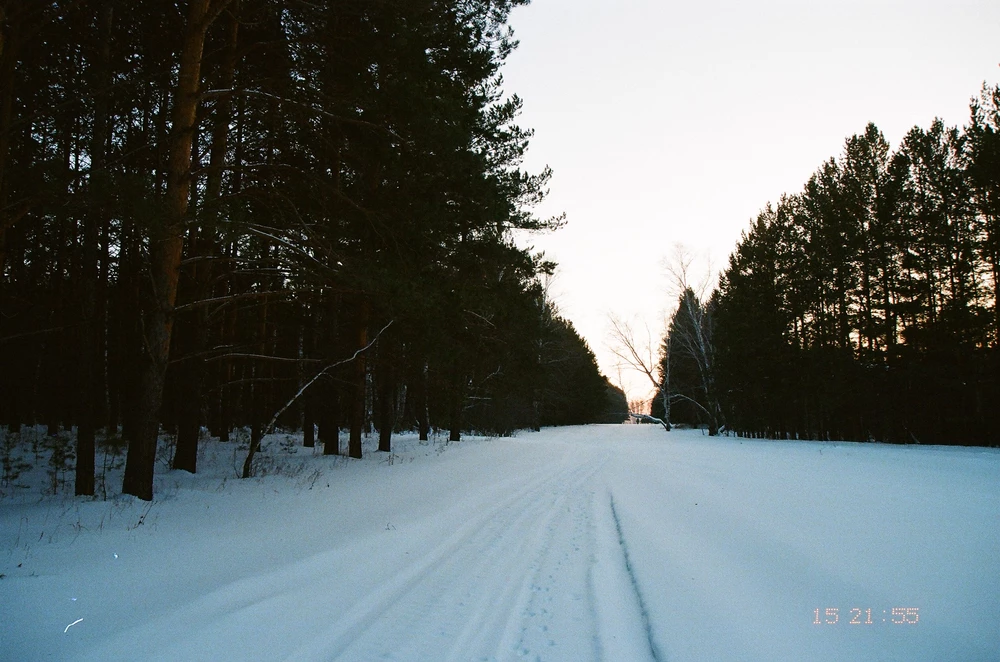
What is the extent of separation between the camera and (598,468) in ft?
42.7

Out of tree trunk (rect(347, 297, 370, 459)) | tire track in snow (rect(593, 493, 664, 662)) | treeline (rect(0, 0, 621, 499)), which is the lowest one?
tire track in snow (rect(593, 493, 664, 662))

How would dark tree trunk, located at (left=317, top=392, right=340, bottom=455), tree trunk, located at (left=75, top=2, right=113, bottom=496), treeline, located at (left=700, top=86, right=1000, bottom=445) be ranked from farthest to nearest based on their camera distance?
1. treeline, located at (left=700, top=86, right=1000, bottom=445)
2. dark tree trunk, located at (left=317, top=392, right=340, bottom=455)
3. tree trunk, located at (left=75, top=2, right=113, bottom=496)

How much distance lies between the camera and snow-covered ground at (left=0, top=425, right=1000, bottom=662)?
296cm

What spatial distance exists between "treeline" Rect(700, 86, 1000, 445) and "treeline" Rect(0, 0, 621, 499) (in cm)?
1817

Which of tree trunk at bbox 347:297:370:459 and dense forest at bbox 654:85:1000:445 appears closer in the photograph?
tree trunk at bbox 347:297:370:459

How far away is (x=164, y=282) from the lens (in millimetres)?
6645

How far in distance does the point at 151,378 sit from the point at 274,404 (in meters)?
9.69

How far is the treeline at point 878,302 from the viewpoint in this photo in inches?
703

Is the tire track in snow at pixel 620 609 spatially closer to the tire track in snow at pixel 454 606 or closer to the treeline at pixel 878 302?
the tire track in snow at pixel 454 606

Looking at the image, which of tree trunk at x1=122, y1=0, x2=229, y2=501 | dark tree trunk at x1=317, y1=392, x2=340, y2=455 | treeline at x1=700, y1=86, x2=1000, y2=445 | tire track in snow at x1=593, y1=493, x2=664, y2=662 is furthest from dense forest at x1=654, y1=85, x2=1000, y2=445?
tree trunk at x1=122, y1=0, x2=229, y2=501

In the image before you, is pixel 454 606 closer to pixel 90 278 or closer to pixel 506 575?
pixel 506 575

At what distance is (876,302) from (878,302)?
0.07 m

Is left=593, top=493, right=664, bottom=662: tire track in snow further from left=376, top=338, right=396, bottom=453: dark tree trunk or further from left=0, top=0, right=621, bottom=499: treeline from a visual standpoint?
left=376, top=338, right=396, bottom=453: dark tree trunk

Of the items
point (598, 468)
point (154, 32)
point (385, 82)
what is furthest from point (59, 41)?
point (598, 468)
